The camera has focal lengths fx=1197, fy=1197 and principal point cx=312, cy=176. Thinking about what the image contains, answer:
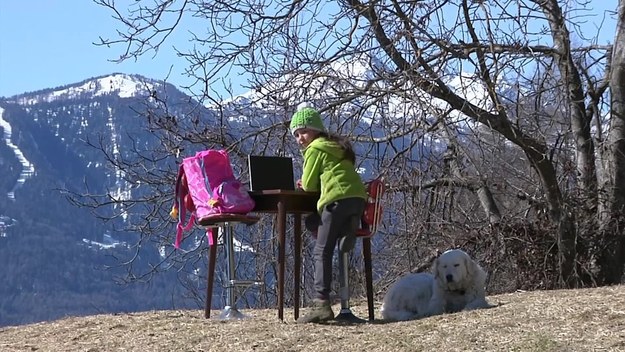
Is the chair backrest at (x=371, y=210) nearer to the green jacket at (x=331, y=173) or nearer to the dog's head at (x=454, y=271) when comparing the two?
the green jacket at (x=331, y=173)

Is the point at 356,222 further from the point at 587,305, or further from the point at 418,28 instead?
the point at 418,28

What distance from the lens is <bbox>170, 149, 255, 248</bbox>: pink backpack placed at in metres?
9.84

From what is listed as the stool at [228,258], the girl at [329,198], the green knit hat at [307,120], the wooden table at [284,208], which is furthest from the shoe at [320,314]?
the green knit hat at [307,120]

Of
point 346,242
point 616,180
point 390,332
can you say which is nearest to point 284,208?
point 346,242

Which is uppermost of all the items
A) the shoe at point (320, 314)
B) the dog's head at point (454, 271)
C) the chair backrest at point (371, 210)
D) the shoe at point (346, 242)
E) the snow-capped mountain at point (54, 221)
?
the snow-capped mountain at point (54, 221)

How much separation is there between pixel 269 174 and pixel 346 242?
98cm

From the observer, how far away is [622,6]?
1357 cm

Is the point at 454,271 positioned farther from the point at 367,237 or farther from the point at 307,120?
the point at 307,120

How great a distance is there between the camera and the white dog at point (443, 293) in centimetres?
980

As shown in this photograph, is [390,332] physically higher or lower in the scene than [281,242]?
lower

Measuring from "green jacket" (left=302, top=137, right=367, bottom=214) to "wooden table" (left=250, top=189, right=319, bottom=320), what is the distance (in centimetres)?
23

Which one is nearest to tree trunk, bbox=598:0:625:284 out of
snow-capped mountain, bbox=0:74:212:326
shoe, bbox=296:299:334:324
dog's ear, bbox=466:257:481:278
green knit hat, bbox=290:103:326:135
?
dog's ear, bbox=466:257:481:278

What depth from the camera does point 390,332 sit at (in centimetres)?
884

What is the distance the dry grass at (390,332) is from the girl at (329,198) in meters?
0.33
